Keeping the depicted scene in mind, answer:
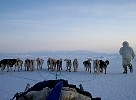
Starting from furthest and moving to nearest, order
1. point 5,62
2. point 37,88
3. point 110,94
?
point 5,62
point 110,94
point 37,88

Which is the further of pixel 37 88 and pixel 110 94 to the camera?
pixel 110 94

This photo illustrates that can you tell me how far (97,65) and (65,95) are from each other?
42.1 ft

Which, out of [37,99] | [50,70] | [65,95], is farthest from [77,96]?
[50,70]

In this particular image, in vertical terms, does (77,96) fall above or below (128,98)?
above

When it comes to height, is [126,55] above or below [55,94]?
above

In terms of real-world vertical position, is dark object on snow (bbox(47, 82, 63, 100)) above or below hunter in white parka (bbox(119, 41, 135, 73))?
below

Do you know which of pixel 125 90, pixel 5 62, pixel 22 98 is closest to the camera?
pixel 22 98

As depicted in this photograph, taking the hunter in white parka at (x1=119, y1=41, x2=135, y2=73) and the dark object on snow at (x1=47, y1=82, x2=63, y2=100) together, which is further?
the hunter in white parka at (x1=119, y1=41, x2=135, y2=73)

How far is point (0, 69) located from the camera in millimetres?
20016

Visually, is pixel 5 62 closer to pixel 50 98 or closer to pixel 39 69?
pixel 39 69

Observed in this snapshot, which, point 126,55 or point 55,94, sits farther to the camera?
point 126,55

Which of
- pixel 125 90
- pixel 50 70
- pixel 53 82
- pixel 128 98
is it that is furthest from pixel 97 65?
pixel 53 82

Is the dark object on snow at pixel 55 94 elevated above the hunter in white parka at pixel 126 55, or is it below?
below

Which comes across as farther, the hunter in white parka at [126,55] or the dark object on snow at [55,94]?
the hunter in white parka at [126,55]
